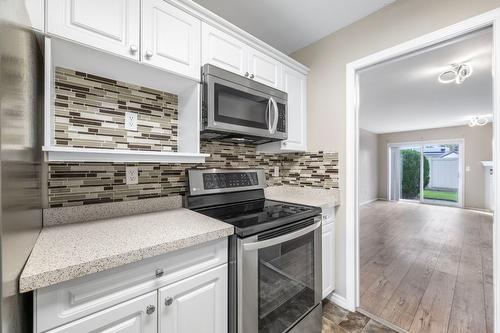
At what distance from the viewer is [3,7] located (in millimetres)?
510

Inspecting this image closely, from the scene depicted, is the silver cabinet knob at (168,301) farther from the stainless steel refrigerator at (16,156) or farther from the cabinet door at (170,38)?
the cabinet door at (170,38)

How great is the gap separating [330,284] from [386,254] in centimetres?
154

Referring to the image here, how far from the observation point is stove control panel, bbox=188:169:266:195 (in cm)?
160

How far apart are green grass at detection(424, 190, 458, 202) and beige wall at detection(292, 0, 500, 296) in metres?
7.09

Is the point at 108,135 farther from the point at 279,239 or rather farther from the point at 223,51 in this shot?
the point at 279,239

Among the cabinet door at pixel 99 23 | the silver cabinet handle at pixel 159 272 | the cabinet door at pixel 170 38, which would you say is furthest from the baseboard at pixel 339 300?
the cabinet door at pixel 99 23

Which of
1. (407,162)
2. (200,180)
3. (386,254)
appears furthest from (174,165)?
(407,162)

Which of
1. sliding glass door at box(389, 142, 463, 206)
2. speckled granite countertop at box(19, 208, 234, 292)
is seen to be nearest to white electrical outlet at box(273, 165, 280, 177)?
speckled granite countertop at box(19, 208, 234, 292)

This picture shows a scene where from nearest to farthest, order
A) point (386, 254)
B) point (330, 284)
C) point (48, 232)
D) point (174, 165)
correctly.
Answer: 1. point (48, 232)
2. point (174, 165)
3. point (330, 284)
4. point (386, 254)

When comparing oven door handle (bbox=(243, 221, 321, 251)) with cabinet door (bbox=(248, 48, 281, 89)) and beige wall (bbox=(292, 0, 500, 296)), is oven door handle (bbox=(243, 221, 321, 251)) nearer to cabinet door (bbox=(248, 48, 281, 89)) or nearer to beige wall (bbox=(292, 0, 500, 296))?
beige wall (bbox=(292, 0, 500, 296))

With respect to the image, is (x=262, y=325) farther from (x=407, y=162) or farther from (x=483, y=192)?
(x=407, y=162)

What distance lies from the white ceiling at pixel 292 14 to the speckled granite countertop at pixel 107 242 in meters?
1.60

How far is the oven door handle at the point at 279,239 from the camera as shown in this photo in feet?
3.75

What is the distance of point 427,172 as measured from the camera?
283 inches
